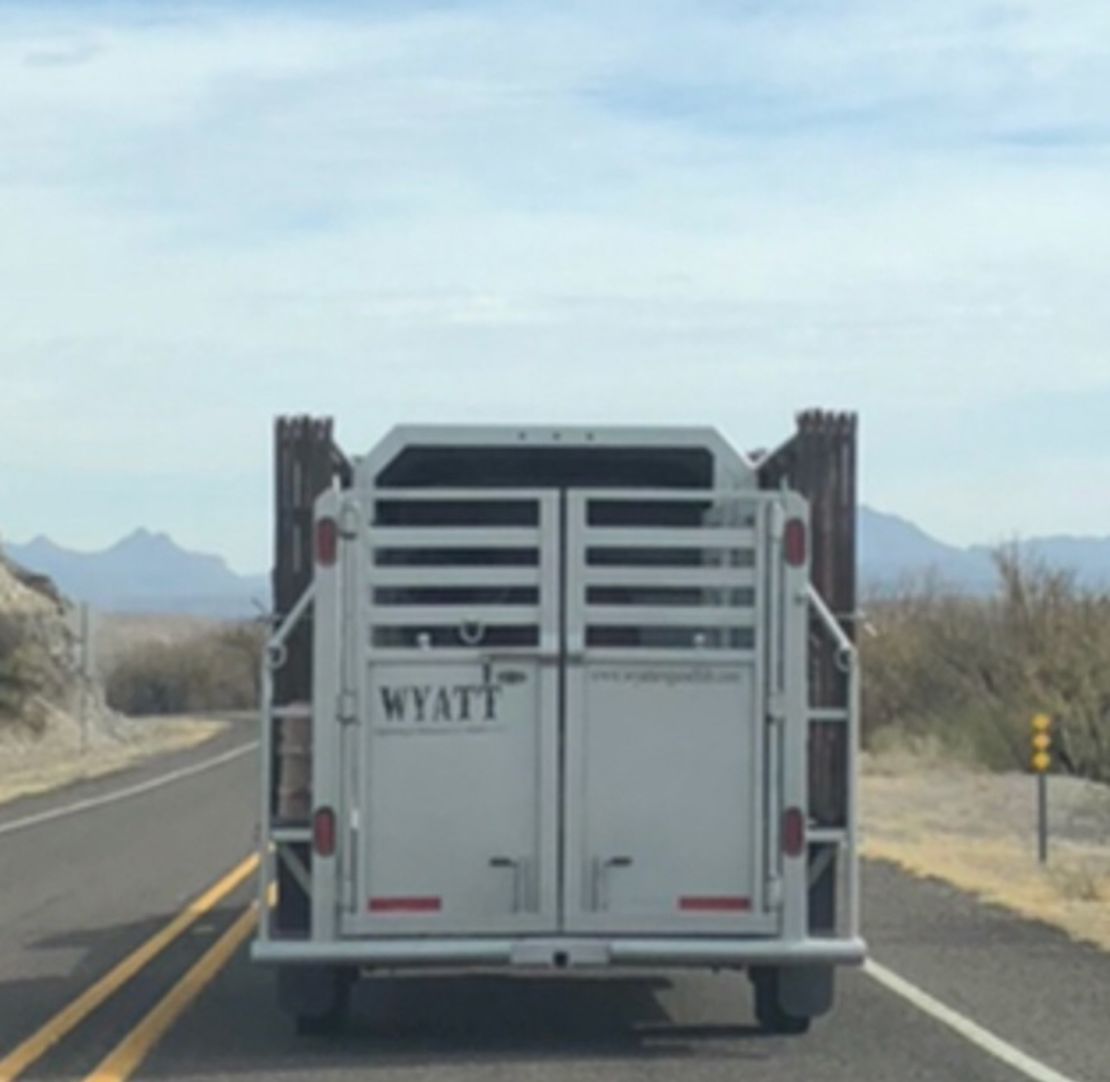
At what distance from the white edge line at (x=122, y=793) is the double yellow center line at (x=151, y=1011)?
36.2ft

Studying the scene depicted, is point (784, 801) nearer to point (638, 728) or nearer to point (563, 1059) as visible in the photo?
point (638, 728)

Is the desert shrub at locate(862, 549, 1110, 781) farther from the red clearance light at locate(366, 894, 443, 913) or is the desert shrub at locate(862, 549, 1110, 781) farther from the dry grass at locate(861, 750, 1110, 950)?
the red clearance light at locate(366, 894, 443, 913)

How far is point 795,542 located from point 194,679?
91994 millimetres

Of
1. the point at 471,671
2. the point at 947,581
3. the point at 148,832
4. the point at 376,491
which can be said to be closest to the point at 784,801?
the point at 471,671

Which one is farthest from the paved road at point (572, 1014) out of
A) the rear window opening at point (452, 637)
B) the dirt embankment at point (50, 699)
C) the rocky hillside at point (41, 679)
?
the rocky hillside at point (41, 679)

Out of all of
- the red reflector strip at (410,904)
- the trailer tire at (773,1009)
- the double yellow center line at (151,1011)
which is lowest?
the double yellow center line at (151,1011)

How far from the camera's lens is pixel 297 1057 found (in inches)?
478

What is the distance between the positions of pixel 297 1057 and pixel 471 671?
1.93 metres

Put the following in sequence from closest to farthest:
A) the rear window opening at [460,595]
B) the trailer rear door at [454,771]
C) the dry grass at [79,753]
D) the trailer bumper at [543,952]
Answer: the trailer bumper at [543,952], the trailer rear door at [454,771], the rear window opening at [460,595], the dry grass at [79,753]

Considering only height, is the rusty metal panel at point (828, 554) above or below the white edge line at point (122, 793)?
above

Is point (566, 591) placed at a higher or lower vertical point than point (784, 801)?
higher

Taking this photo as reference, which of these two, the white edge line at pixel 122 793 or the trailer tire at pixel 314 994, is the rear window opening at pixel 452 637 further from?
the white edge line at pixel 122 793

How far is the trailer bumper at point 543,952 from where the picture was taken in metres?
12.0

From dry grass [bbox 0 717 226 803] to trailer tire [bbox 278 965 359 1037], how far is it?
24703 mm
